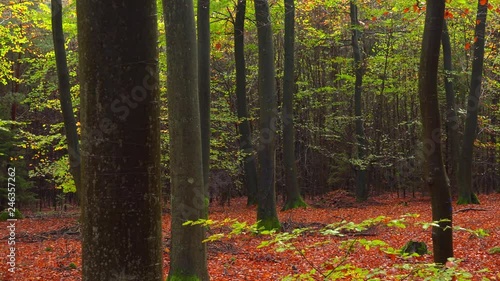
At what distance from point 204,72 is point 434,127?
6971mm

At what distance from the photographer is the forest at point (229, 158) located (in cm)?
188

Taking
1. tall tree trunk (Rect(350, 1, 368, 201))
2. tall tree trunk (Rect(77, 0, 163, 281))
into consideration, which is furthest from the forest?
tall tree trunk (Rect(350, 1, 368, 201))

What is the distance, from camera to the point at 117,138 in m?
1.86

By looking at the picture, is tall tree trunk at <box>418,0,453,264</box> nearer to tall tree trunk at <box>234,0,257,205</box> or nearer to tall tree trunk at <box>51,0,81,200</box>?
tall tree trunk at <box>51,0,81,200</box>

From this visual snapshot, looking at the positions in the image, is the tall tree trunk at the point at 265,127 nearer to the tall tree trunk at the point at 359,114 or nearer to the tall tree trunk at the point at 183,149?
the tall tree trunk at the point at 183,149

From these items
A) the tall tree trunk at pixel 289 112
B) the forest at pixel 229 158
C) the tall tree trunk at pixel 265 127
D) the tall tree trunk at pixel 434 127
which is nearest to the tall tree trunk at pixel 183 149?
the forest at pixel 229 158

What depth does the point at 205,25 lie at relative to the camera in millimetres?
Result: 10586

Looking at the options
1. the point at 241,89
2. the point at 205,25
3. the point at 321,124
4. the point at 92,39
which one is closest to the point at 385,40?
the point at 321,124

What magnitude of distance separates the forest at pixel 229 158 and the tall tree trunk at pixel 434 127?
0.02 m

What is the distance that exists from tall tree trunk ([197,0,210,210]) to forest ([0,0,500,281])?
0.04m

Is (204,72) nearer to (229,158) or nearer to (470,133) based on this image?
(229,158)

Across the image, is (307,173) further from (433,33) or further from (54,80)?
(433,33)

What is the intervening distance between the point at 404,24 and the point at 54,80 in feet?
58.4

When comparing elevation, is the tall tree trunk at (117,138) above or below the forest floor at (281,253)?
above
